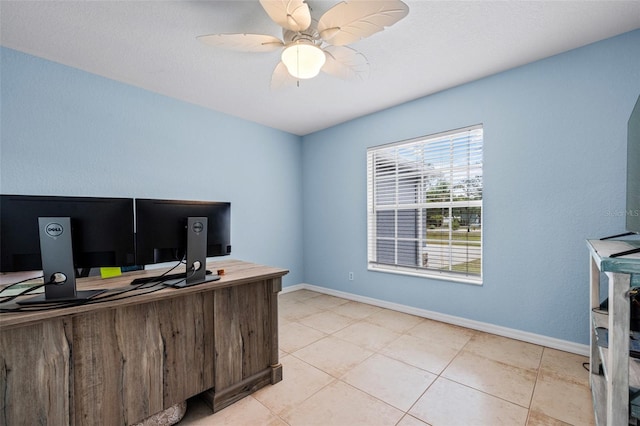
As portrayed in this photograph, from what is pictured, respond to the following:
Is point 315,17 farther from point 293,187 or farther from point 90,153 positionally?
point 293,187

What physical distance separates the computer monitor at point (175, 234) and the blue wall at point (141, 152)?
5.77ft

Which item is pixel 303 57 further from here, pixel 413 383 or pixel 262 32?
pixel 413 383

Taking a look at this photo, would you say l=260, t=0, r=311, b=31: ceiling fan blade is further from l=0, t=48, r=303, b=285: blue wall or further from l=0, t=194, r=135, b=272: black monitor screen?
l=0, t=48, r=303, b=285: blue wall

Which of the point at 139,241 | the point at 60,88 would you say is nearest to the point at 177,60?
the point at 60,88

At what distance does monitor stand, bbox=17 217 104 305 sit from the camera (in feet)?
3.97

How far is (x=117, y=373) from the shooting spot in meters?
1.33

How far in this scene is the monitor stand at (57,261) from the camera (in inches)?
47.6

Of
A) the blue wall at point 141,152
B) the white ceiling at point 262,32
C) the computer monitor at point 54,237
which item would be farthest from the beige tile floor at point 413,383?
the white ceiling at point 262,32

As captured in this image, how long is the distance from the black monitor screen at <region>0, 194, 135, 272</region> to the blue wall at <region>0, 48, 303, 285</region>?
1.71 meters

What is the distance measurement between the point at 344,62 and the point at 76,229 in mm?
2011

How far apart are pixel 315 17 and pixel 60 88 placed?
2.54 metres

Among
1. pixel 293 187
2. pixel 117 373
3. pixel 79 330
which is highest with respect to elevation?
pixel 293 187

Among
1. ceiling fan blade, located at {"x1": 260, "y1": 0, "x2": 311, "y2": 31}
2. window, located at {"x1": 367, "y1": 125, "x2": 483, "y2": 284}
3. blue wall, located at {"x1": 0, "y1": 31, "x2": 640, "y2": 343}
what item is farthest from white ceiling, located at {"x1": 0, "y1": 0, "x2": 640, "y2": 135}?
window, located at {"x1": 367, "y1": 125, "x2": 483, "y2": 284}

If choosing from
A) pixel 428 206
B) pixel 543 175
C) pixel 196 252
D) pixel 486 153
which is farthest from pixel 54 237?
pixel 543 175
